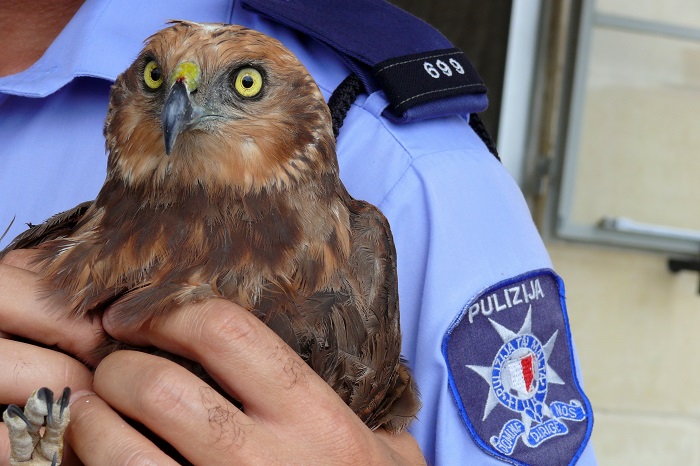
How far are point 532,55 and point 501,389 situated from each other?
2.85 meters

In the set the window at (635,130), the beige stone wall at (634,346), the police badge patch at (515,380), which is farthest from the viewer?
the beige stone wall at (634,346)

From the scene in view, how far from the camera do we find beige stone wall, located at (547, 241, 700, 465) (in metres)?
4.49

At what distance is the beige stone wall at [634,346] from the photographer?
14.7 feet

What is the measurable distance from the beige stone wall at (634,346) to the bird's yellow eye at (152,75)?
3085mm

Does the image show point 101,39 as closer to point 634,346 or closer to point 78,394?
point 78,394

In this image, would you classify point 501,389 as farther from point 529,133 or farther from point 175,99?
point 529,133

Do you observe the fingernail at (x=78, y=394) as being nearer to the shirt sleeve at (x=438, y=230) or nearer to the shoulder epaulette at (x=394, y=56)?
the shirt sleeve at (x=438, y=230)

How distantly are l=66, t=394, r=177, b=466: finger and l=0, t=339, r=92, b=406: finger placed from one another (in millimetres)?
58

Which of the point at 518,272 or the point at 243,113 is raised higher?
the point at 243,113

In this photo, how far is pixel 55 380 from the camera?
4.48 ft

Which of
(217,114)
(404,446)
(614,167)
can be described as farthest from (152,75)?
(614,167)

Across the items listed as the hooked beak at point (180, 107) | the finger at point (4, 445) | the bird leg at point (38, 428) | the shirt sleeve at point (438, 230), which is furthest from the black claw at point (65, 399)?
the shirt sleeve at point (438, 230)

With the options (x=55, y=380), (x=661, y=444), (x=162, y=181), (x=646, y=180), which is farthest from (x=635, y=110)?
(x=55, y=380)

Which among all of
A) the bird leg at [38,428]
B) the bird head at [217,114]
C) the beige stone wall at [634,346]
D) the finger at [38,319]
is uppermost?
the bird head at [217,114]
